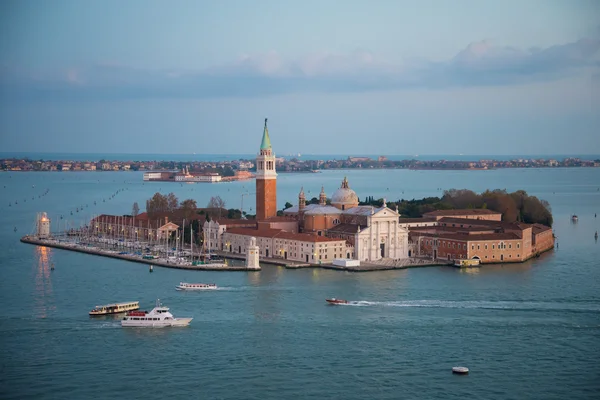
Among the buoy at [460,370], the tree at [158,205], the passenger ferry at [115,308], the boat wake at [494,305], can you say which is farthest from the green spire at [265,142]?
the buoy at [460,370]

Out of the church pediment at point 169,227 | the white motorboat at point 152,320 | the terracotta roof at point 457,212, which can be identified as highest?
the terracotta roof at point 457,212

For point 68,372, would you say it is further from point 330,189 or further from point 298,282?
point 330,189

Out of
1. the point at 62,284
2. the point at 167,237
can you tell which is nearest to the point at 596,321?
the point at 62,284

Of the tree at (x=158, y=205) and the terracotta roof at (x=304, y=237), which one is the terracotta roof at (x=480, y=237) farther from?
the tree at (x=158, y=205)

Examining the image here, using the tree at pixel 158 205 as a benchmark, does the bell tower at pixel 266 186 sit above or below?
above

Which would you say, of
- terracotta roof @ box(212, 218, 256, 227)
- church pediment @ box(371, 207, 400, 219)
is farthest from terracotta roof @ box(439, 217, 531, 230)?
terracotta roof @ box(212, 218, 256, 227)

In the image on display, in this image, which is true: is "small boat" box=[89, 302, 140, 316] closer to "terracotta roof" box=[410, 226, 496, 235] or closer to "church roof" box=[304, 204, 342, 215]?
"church roof" box=[304, 204, 342, 215]

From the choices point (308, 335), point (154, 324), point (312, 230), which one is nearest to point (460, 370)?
point (308, 335)
